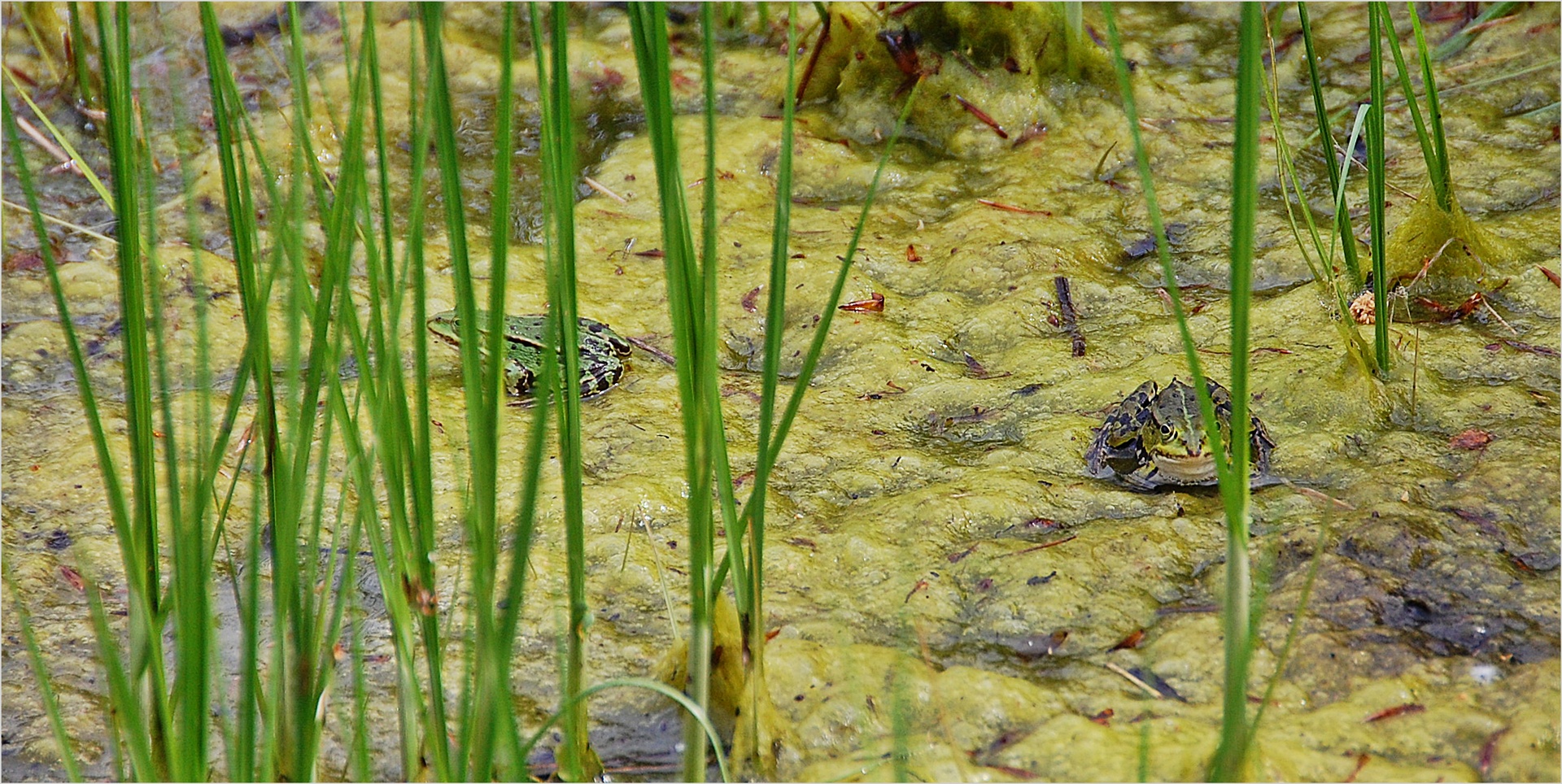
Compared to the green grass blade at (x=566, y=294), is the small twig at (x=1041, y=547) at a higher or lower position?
lower

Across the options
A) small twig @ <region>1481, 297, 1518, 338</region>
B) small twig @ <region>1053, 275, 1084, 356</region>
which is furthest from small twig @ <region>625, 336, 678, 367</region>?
small twig @ <region>1481, 297, 1518, 338</region>

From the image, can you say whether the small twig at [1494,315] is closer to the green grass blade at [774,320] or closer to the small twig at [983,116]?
the small twig at [983,116]

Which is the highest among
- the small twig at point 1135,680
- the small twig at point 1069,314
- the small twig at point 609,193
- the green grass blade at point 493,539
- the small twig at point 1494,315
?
the green grass blade at point 493,539

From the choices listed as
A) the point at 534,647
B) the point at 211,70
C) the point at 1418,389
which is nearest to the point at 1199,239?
the point at 1418,389

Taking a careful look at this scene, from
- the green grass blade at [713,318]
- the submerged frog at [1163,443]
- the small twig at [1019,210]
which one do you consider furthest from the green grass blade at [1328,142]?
the green grass blade at [713,318]

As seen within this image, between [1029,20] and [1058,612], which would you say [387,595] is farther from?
[1029,20]

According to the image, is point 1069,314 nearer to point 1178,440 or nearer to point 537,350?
point 1178,440
